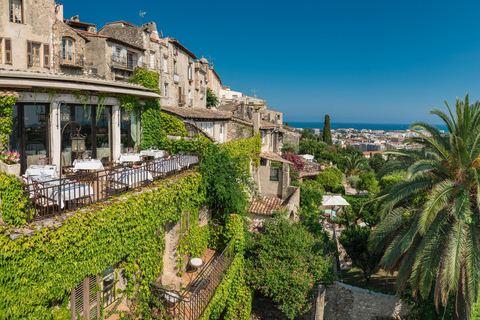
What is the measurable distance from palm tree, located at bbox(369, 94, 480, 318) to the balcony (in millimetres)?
22244

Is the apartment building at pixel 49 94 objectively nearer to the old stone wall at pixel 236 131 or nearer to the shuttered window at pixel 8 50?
the shuttered window at pixel 8 50

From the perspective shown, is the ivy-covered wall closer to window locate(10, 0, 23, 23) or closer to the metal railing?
the metal railing

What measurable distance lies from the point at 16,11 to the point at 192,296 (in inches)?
781

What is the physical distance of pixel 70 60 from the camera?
2298 centimetres

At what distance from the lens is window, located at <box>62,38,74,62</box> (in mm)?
22406

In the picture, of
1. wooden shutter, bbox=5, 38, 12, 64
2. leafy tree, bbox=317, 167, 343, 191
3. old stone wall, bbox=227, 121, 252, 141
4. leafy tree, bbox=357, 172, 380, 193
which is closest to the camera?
wooden shutter, bbox=5, 38, 12, 64

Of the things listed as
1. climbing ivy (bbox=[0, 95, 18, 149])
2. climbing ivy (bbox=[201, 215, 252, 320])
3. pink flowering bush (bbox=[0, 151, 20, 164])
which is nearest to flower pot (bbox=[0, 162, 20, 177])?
pink flowering bush (bbox=[0, 151, 20, 164])

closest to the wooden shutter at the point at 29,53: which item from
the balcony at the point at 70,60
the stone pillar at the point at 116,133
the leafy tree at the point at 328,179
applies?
the balcony at the point at 70,60

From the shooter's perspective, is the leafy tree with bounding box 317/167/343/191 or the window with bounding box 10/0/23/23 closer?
the window with bounding box 10/0/23/23

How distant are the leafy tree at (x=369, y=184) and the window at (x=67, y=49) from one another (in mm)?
35855

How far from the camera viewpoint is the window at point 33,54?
1950 cm

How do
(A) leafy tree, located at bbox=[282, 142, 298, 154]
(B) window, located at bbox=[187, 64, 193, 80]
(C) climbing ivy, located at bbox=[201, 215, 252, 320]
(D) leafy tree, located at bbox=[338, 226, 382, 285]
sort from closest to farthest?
(C) climbing ivy, located at bbox=[201, 215, 252, 320] < (D) leafy tree, located at bbox=[338, 226, 382, 285] < (B) window, located at bbox=[187, 64, 193, 80] < (A) leafy tree, located at bbox=[282, 142, 298, 154]

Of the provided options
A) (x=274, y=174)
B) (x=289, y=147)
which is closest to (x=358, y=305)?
(x=274, y=174)

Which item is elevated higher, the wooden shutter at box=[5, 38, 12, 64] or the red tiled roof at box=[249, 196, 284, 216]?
the wooden shutter at box=[5, 38, 12, 64]
